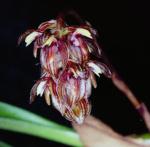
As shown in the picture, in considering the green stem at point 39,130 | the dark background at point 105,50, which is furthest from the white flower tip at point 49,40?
the dark background at point 105,50

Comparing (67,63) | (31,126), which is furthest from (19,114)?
(67,63)

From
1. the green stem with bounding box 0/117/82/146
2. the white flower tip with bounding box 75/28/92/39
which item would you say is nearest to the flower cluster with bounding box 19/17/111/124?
the white flower tip with bounding box 75/28/92/39

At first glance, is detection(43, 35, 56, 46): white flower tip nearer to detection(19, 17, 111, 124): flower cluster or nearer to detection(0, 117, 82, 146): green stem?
detection(19, 17, 111, 124): flower cluster

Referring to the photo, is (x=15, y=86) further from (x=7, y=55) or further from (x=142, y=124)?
(x=142, y=124)

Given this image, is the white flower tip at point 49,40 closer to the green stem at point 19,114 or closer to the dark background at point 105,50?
the green stem at point 19,114

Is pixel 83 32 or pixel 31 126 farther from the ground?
pixel 83 32

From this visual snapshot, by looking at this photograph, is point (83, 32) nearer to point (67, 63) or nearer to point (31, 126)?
point (67, 63)

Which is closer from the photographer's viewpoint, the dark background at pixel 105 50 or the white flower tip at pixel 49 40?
the white flower tip at pixel 49 40
